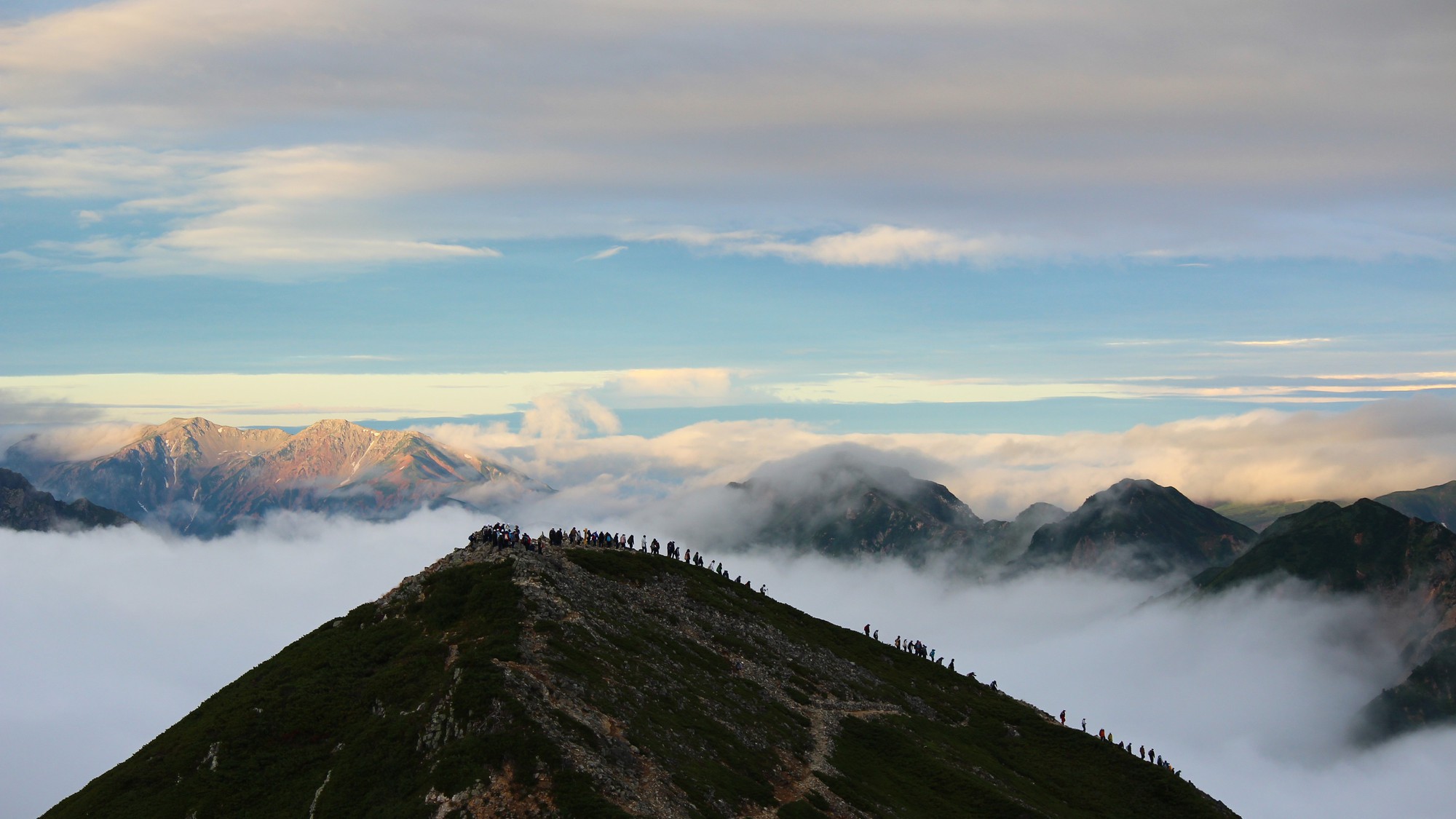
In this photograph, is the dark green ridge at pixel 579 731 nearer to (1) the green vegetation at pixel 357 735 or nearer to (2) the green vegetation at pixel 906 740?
(1) the green vegetation at pixel 357 735

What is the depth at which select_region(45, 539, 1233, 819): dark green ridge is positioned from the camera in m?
79.1

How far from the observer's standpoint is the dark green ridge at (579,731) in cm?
Answer: 7906

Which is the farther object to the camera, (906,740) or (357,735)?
(906,740)

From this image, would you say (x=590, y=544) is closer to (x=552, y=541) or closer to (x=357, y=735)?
(x=552, y=541)

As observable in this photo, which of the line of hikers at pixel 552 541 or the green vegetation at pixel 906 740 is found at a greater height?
the line of hikers at pixel 552 541

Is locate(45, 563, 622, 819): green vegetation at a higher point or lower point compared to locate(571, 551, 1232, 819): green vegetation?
higher

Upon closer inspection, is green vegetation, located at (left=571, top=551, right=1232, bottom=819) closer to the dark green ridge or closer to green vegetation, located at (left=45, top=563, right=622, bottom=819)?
the dark green ridge

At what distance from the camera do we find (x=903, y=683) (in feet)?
486

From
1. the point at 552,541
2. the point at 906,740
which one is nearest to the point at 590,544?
the point at 552,541

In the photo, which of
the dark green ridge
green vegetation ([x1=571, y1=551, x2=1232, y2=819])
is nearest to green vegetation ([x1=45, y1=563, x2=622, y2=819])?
the dark green ridge

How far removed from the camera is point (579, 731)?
81.4m

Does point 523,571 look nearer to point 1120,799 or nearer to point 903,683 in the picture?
point 903,683

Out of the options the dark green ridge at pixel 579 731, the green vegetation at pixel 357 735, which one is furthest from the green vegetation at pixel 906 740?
the green vegetation at pixel 357 735

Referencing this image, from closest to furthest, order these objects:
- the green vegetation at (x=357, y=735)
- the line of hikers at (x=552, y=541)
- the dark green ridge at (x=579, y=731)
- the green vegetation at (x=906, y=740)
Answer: the green vegetation at (x=357, y=735), the dark green ridge at (x=579, y=731), the green vegetation at (x=906, y=740), the line of hikers at (x=552, y=541)
